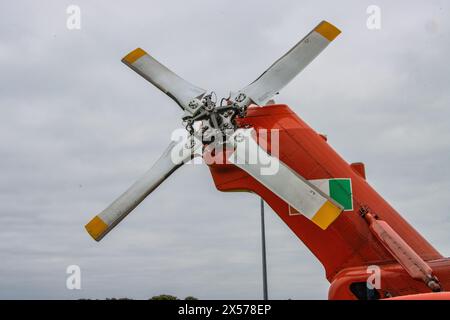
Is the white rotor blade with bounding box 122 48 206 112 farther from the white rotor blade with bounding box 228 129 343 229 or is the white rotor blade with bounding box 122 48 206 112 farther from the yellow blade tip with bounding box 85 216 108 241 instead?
the yellow blade tip with bounding box 85 216 108 241

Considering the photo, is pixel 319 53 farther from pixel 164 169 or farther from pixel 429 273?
pixel 429 273

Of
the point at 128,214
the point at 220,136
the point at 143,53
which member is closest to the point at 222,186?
the point at 220,136

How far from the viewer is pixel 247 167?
38.5ft

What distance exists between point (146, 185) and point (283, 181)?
127 inches

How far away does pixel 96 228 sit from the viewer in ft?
41.4

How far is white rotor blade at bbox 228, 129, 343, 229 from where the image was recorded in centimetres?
1075

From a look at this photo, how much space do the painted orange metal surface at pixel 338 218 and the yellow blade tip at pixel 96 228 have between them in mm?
2821

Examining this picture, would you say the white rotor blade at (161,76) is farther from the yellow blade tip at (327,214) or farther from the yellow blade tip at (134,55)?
the yellow blade tip at (327,214)

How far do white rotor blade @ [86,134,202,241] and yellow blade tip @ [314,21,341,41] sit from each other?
3752mm

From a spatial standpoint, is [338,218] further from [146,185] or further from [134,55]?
[134,55]

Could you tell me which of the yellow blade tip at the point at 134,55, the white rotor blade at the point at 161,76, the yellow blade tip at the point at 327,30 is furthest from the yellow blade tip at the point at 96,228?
the yellow blade tip at the point at 327,30

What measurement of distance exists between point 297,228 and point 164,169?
11.0 ft

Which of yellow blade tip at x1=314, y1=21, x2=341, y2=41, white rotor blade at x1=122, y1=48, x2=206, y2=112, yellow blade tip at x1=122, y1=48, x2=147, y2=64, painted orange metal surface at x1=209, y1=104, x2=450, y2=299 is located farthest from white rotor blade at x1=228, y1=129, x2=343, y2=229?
yellow blade tip at x1=122, y1=48, x2=147, y2=64

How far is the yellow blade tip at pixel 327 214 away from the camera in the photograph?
10680mm
